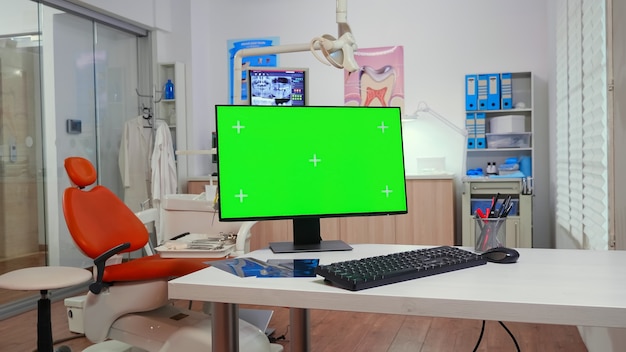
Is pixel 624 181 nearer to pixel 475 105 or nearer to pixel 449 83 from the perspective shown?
pixel 475 105

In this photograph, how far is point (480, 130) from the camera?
5.10 meters

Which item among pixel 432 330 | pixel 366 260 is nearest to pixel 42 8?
pixel 432 330

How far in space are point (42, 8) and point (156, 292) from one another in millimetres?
3034

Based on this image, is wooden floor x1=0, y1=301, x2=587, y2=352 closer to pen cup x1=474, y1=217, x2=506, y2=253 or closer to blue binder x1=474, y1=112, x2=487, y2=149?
→ pen cup x1=474, y1=217, x2=506, y2=253

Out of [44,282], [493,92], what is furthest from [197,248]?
[493,92]

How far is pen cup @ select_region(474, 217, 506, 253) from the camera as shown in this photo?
153cm

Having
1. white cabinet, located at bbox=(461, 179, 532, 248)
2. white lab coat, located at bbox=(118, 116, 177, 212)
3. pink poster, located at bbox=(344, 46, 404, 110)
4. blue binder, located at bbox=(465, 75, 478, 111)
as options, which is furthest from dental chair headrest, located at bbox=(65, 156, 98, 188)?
blue binder, located at bbox=(465, 75, 478, 111)

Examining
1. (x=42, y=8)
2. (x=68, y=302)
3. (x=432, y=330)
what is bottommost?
(x=432, y=330)

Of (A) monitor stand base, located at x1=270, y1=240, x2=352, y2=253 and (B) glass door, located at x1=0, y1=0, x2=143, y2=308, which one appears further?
(B) glass door, located at x1=0, y1=0, x2=143, y2=308

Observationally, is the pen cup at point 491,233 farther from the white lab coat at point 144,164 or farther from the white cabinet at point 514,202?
the white lab coat at point 144,164

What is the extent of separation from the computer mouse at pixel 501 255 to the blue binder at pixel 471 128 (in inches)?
153

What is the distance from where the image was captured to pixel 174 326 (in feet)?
7.37

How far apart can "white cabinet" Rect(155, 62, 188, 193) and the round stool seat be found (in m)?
2.91

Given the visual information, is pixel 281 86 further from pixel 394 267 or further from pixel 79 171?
pixel 394 267
